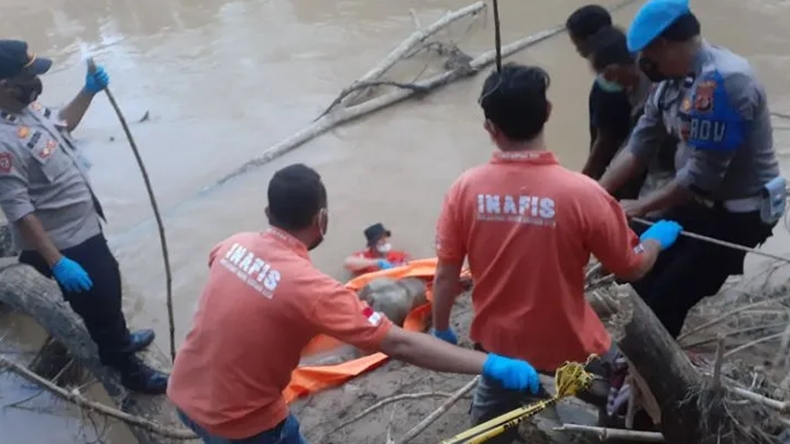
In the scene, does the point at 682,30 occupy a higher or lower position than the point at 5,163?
higher

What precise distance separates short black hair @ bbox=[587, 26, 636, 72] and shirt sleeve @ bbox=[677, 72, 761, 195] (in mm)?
734

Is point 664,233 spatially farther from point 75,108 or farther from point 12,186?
point 75,108

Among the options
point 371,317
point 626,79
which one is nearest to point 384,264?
point 626,79

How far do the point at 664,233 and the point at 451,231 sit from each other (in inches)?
32.5

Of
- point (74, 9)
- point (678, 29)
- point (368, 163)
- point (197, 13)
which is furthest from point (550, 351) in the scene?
point (74, 9)

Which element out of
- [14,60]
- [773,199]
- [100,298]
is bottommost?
[100,298]

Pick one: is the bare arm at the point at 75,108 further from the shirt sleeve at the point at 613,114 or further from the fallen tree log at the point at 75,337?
the shirt sleeve at the point at 613,114

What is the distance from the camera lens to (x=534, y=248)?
2758 mm

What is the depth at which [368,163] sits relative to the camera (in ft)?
24.0

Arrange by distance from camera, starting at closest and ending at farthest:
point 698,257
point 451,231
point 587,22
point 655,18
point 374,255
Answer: point 451,231 < point 655,18 < point 698,257 < point 587,22 < point 374,255

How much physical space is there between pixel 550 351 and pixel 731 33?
702 cm

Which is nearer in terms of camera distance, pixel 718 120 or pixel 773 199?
pixel 718 120

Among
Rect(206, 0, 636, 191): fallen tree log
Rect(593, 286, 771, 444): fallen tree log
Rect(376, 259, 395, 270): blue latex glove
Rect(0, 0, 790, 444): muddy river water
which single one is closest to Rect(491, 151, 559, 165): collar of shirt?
Rect(593, 286, 771, 444): fallen tree log

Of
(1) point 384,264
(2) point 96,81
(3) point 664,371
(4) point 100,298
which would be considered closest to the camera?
(3) point 664,371
